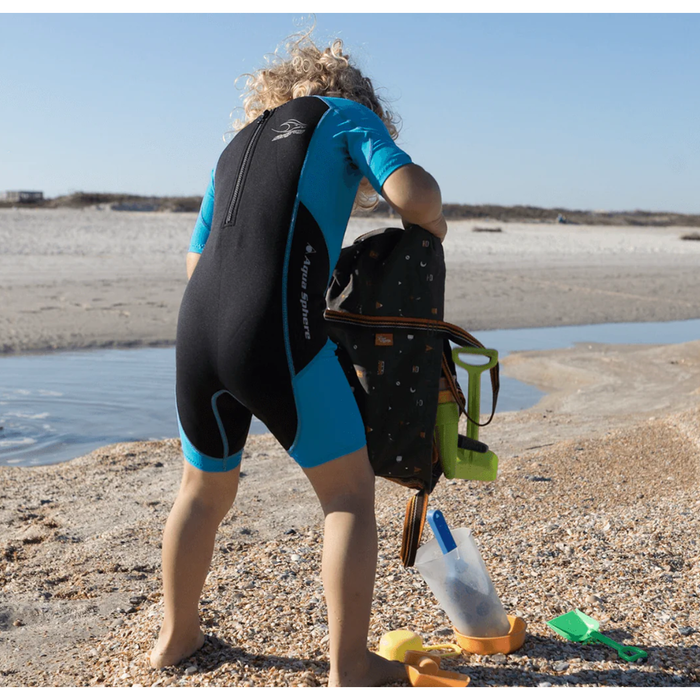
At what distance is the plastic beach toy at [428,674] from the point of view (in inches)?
84.4

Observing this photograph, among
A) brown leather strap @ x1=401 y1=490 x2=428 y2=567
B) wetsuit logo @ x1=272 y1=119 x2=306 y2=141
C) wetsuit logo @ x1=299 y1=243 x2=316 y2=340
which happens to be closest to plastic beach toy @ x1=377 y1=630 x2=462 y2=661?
brown leather strap @ x1=401 y1=490 x2=428 y2=567

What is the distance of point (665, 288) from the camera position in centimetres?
1692

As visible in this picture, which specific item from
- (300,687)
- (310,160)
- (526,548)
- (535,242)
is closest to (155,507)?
(526,548)

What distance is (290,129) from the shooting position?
82.8 inches

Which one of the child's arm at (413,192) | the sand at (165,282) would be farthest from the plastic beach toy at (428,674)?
the sand at (165,282)

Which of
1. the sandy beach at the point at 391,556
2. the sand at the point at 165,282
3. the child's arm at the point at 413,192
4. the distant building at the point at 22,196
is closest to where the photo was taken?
the child's arm at the point at 413,192

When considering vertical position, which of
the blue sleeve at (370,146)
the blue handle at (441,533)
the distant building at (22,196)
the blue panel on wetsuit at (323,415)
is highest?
the distant building at (22,196)

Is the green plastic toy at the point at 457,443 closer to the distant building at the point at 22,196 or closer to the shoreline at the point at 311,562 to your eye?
the shoreline at the point at 311,562

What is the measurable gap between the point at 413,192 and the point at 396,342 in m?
0.41

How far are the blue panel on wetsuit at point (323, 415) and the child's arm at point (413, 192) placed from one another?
1.25 ft

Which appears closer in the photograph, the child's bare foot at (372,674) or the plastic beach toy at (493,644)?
the child's bare foot at (372,674)

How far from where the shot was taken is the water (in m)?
5.71

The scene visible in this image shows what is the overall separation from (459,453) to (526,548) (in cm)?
104

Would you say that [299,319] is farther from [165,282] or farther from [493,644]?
[165,282]
